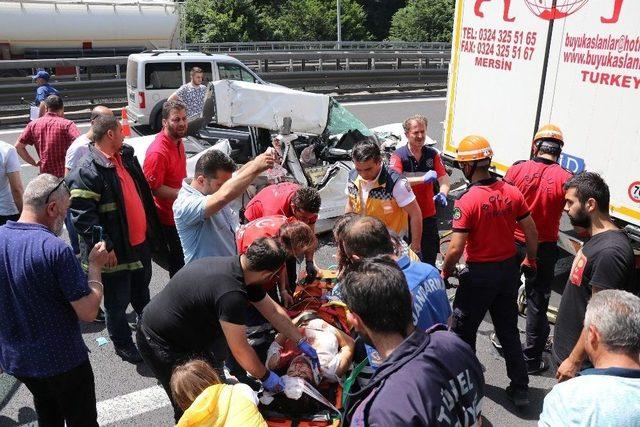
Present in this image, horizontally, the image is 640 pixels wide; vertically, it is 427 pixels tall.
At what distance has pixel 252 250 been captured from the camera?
292cm

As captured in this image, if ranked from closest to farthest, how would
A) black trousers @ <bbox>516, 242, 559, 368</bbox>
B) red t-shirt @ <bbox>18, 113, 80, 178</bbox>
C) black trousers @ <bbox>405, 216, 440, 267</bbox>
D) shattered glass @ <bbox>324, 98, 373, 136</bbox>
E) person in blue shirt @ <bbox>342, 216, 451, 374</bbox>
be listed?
person in blue shirt @ <bbox>342, 216, 451, 374</bbox>, black trousers @ <bbox>516, 242, 559, 368</bbox>, black trousers @ <bbox>405, 216, 440, 267</bbox>, red t-shirt @ <bbox>18, 113, 80, 178</bbox>, shattered glass @ <bbox>324, 98, 373, 136</bbox>

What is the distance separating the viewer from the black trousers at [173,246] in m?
5.20

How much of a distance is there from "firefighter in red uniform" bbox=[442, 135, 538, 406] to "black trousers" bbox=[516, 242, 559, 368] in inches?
20.0

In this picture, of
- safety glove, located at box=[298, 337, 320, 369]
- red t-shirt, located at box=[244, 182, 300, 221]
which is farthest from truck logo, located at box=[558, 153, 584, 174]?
safety glove, located at box=[298, 337, 320, 369]

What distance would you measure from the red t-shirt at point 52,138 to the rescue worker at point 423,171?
3.39 m

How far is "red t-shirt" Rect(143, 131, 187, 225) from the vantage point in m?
5.03

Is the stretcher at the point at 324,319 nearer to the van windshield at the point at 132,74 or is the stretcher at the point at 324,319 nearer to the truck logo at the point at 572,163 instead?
the truck logo at the point at 572,163

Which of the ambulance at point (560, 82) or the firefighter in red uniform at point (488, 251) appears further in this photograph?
the ambulance at point (560, 82)

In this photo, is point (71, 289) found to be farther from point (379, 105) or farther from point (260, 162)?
point (379, 105)

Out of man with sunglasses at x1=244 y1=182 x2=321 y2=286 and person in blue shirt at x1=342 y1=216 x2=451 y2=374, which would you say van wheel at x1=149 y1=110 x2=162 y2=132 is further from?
person in blue shirt at x1=342 y1=216 x2=451 y2=374

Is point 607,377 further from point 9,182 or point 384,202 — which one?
point 9,182

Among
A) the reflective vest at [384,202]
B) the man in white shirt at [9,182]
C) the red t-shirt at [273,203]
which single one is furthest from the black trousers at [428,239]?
the man in white shirt at [9,182]

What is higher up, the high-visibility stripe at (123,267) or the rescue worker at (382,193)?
the rescue worker at (382,193)

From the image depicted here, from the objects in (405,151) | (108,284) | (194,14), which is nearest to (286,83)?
(405,151)
